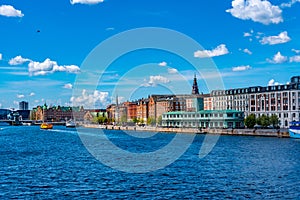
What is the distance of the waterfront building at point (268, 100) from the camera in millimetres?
108312

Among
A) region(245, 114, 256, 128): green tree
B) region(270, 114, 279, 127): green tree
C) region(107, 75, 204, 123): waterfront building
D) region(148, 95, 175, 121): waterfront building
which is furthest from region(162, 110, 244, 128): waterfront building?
region(148, 95, 175, 121): waterfront building

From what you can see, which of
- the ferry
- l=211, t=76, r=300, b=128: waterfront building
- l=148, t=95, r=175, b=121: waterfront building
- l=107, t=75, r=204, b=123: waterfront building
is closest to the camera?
the ferry

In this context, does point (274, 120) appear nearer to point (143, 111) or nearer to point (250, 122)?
point (250, 122)

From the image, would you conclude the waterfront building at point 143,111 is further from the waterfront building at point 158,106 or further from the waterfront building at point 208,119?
the waterfront building at point 208,119

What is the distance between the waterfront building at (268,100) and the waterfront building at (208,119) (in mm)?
11340

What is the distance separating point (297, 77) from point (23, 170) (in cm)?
9098

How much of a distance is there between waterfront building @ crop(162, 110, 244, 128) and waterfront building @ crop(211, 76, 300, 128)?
1134 centimetres

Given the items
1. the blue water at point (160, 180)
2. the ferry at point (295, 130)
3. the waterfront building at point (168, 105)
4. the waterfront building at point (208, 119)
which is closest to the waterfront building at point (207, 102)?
the waterfront building at point (168, 105)

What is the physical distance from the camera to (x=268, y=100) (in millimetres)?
117562

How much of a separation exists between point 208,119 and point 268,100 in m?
18.7

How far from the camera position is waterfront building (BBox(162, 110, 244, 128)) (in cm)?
10588

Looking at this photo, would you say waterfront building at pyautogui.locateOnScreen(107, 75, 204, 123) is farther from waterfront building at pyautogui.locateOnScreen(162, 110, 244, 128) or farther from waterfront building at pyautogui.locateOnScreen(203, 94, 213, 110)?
waterfront building at pyautogui.locateOnScreen(162, 110, 244, 128)

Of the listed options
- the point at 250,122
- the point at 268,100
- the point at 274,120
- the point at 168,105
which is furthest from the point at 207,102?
the point at 250,122

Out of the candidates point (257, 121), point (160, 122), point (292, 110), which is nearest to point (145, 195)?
point (257, 121)
